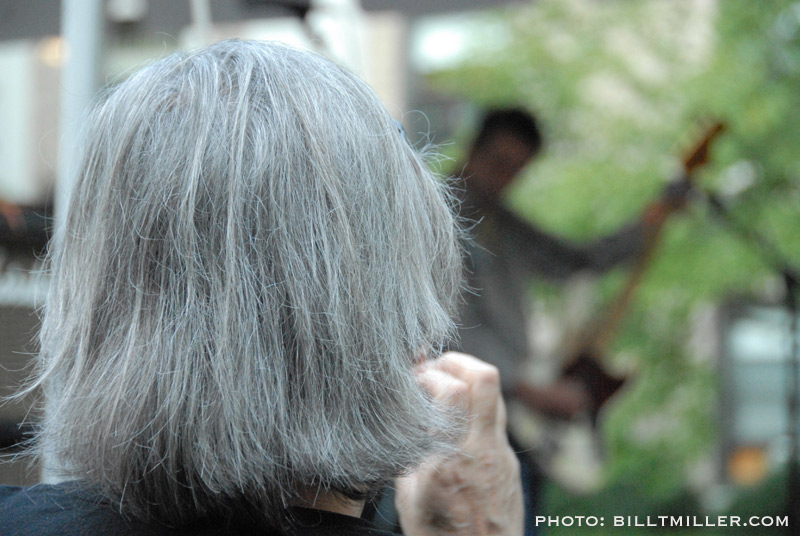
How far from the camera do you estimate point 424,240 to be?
718 mm

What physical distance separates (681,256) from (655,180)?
1.16 feet

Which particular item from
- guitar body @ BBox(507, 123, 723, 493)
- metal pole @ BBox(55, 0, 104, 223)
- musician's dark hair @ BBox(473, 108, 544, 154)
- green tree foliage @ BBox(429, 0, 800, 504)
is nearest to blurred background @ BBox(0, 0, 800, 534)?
green tree foliage @ BBox(429, 0, 800, 504)

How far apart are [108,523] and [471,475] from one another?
1.15ft

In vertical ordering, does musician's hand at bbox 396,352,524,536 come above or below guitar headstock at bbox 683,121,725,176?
below

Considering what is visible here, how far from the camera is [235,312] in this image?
620mm

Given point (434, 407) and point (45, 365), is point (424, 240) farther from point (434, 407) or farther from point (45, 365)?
point (45, 365)

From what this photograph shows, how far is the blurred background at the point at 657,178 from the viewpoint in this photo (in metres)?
3.04

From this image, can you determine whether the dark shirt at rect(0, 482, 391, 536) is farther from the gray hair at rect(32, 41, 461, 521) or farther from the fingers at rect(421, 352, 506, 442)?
the fingers at rect(421, 352, 506, 442)

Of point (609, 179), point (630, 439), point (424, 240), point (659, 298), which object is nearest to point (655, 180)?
point (609, 179)

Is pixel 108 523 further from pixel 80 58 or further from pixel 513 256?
pixel 513 256

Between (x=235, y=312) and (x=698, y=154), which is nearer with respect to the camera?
(x=235, y=312)

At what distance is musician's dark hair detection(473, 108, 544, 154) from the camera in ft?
8.55

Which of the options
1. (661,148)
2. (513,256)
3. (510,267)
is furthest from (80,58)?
(661,148)

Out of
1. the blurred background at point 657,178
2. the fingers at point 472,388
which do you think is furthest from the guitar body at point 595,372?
the fingers at point 472,388
